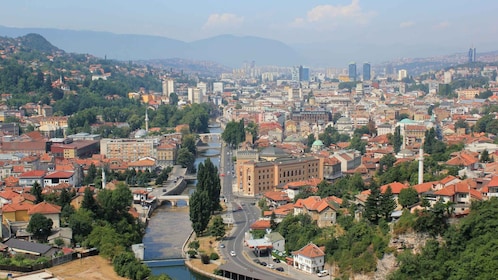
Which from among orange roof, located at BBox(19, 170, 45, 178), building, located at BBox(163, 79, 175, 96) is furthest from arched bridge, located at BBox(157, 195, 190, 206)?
building, located at BBox(163, 79, 175, 96)

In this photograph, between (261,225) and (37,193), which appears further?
(37,193)

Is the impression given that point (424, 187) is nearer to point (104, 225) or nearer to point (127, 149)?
point (104, 225)

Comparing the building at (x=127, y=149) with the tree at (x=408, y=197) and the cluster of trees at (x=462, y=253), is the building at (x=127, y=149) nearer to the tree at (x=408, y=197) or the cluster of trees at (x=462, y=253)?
the tree at (x=408, y=197)

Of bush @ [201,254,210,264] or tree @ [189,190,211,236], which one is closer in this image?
bush @ [201,254,210,264]

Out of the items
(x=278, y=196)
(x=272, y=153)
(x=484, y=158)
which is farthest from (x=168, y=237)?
(x=484, y=158)

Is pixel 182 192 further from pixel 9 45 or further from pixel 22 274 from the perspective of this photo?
pixel 9 45

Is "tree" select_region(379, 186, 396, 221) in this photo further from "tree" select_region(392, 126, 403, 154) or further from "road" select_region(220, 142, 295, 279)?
"tree" select_region(392, 126, 403, 154)

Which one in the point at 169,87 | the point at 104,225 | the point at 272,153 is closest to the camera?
the point at 104,225
